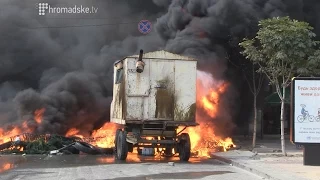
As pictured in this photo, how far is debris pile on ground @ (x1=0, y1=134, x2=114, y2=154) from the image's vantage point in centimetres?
1645

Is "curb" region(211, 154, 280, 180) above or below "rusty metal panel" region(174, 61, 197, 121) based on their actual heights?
below

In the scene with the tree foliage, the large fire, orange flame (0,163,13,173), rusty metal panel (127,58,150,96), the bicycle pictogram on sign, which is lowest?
orange flame (0,163,13,173)

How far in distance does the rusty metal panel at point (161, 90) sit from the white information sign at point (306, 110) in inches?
145

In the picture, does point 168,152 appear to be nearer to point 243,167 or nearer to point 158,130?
point 158,130

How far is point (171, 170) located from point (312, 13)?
1675 cm

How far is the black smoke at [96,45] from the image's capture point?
19.9 meters

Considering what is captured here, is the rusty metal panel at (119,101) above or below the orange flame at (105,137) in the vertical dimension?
above

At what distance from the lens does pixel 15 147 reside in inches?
659

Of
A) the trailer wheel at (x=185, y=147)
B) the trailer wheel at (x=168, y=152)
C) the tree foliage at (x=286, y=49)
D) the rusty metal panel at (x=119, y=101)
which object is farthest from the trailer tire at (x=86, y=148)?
the tree foliage at (x=286, y=49)

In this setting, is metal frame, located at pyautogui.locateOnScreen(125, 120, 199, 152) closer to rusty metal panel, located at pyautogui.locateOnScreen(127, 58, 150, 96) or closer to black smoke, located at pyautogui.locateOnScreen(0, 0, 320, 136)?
rusty metal panel, located at pyautogui.locateOnScreen(127, 58, 150, 96)

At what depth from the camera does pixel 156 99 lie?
1370 centimetres

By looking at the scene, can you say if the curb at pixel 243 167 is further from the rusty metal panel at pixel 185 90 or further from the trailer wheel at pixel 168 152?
the rusty metal panel at pixel 185 90

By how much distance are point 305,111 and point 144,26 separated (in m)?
17.9

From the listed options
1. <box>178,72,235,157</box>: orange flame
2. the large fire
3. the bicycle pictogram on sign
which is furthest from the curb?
the bicycle pictogram on sign
